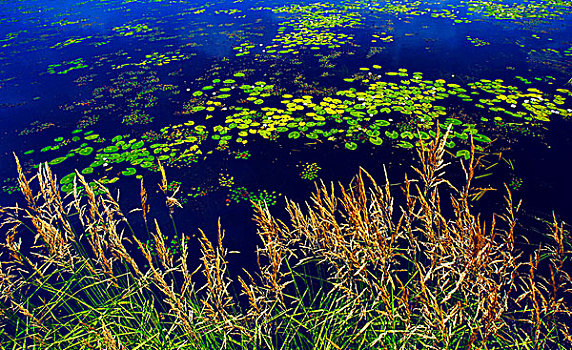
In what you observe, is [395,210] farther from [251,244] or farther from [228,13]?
[228,13]

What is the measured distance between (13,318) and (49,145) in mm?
3644

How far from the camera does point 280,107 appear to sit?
546cm

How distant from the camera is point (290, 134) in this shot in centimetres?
475

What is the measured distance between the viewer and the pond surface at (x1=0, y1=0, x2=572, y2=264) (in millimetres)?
3881

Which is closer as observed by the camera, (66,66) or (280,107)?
(280,107)

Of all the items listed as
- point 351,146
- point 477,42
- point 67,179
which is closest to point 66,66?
point 67,179

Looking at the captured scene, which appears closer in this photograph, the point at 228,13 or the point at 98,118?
the point at 98,118

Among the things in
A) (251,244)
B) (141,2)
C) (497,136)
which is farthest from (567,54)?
(141,2)

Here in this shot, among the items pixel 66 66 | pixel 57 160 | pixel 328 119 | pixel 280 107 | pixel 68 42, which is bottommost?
pixel 57 160

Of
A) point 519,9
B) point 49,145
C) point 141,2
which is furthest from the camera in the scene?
point 141,2

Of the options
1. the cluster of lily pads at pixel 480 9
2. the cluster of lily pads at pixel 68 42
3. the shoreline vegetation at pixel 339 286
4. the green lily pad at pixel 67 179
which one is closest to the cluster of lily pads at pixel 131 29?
the cluster of lily pads at pixel 68 42

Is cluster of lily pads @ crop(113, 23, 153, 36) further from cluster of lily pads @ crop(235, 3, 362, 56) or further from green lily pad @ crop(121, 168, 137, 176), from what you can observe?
green lily pad @ crop(121, 168, 137, 176)

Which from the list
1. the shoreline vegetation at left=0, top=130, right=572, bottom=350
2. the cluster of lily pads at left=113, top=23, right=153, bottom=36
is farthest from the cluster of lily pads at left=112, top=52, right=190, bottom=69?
the shoreline vegetation at left=0, top=130, right=572, bottom=350

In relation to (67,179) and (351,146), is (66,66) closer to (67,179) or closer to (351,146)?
(67,179)
